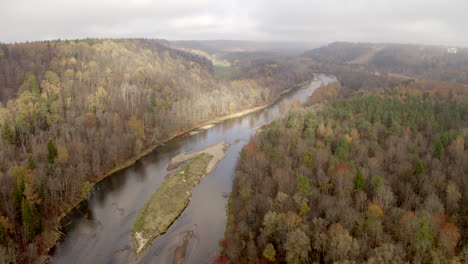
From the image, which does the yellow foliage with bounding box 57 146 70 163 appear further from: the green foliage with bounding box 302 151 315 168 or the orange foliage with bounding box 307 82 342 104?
the orange foliage with bounding box 307 82 342 104

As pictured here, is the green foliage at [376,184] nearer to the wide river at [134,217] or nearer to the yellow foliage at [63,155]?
the wide river at [134,217]

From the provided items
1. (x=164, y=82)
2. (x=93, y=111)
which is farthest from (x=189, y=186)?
(x=164, y=82)

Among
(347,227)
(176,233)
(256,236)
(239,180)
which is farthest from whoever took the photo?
(239,180)

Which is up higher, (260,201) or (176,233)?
(260,201)

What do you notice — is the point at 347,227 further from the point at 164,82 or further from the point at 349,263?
the point at 164,82

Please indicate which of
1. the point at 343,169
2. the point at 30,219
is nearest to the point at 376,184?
the point at 343,169

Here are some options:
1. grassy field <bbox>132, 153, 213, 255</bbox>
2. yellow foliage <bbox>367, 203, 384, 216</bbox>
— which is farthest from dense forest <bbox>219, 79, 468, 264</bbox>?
grassy field <bbox>132, 153, 213, 255</bbox>
